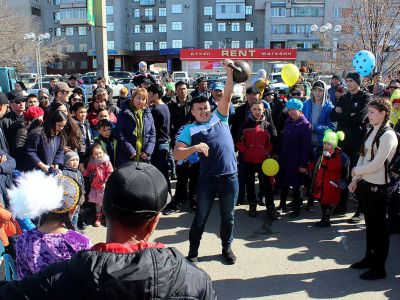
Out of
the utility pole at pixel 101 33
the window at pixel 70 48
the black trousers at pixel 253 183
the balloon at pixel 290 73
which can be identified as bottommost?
the black trousers at pixel 253 183

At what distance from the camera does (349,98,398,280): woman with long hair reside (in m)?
4.00

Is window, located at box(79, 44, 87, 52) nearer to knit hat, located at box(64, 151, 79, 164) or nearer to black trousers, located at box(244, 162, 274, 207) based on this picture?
black trousers, located at box(244, 162, 274, 207)

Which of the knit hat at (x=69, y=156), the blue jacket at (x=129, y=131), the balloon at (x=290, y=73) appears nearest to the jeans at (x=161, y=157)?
the blue jacket at (x=129, y=131)

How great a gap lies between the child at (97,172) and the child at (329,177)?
2.93 meters

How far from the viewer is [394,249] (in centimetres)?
486

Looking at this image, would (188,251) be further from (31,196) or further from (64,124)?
(31,196)

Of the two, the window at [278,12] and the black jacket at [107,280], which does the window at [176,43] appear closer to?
the window at [278,12]

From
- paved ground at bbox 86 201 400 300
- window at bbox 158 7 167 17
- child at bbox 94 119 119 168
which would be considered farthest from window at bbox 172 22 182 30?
paved ground at bbox 86 201 400 300


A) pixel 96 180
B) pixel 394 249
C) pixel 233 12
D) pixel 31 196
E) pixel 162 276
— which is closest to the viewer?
pixel 162 276

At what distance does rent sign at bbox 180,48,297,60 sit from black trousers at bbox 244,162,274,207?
3937cm

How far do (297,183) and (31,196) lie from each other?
4344 millimetres

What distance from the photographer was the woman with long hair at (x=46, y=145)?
4.71m

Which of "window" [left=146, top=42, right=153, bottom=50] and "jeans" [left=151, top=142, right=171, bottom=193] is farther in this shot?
"window" [left=146, top=42, right=153, bottom=50]

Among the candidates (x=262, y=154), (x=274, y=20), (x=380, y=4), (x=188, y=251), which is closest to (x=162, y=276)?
(x=188, y=251)
